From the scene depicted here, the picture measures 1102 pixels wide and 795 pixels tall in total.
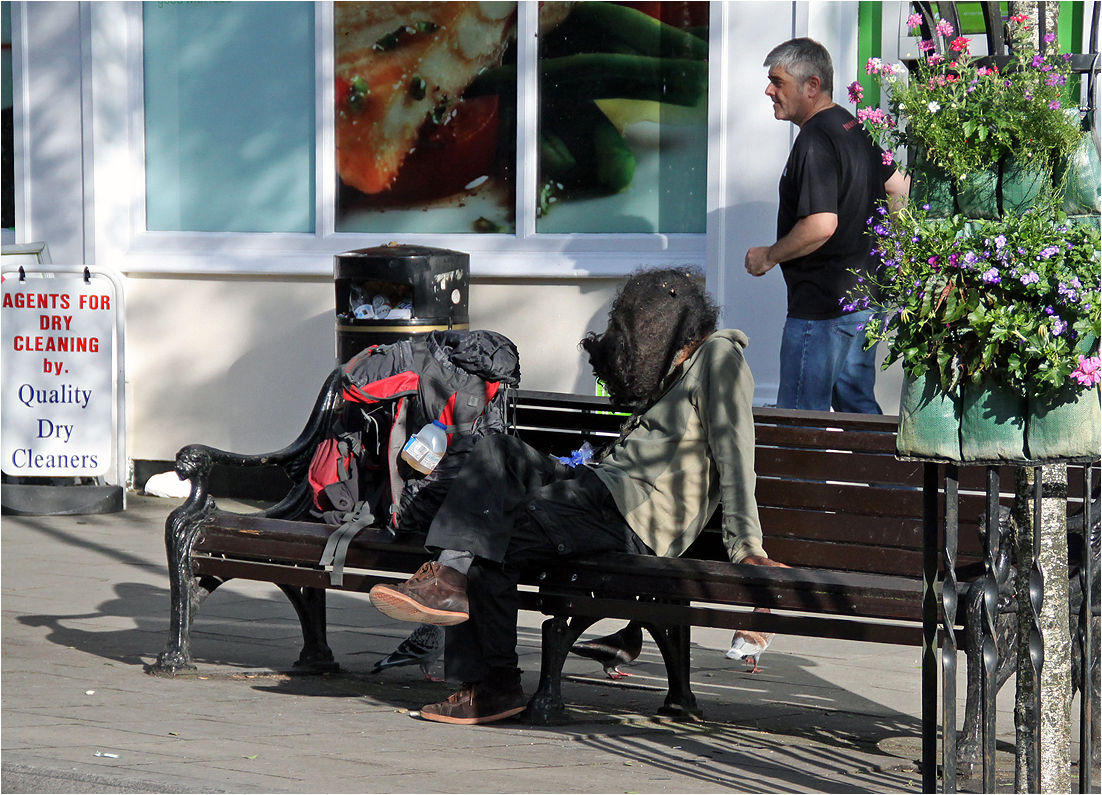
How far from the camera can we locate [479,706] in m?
4.48

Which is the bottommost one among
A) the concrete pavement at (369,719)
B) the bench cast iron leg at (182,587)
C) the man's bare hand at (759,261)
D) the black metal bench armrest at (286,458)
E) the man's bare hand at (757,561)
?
the concrete pavement at (369,719)

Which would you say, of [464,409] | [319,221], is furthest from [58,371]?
[464,409]

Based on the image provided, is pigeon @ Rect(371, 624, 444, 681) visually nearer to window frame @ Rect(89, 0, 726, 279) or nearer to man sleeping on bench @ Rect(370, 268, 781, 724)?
man sleeping on bench @ Rect(370, 268, 781, 724)

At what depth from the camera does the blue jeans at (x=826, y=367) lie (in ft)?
19.9

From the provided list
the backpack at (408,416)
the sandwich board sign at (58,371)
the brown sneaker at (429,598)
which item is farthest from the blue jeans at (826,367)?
the sandwich board sign at (58,371)

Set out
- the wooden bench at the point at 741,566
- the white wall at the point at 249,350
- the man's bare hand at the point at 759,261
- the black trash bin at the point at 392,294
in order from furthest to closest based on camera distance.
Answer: the white wall at the point at 249,350
the black trash bin at the point at 392,294
the man's bare hand at the point at 759,261
the wooden bench at the point at 741,566

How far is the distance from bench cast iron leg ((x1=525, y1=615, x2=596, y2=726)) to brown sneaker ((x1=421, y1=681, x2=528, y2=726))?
0.06 metres

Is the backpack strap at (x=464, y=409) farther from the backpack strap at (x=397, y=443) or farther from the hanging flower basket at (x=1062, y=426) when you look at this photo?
the hanging flower basket at (x=1062, y=426)

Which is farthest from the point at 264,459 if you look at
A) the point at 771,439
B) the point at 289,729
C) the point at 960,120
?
the point at 960,120

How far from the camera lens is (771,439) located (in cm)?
457

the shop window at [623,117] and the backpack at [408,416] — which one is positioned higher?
the shop window at [623,117]

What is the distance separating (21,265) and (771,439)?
5.87m

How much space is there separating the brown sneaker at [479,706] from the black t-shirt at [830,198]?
92.8 inches

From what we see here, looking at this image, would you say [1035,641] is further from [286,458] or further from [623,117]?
[623,117]
